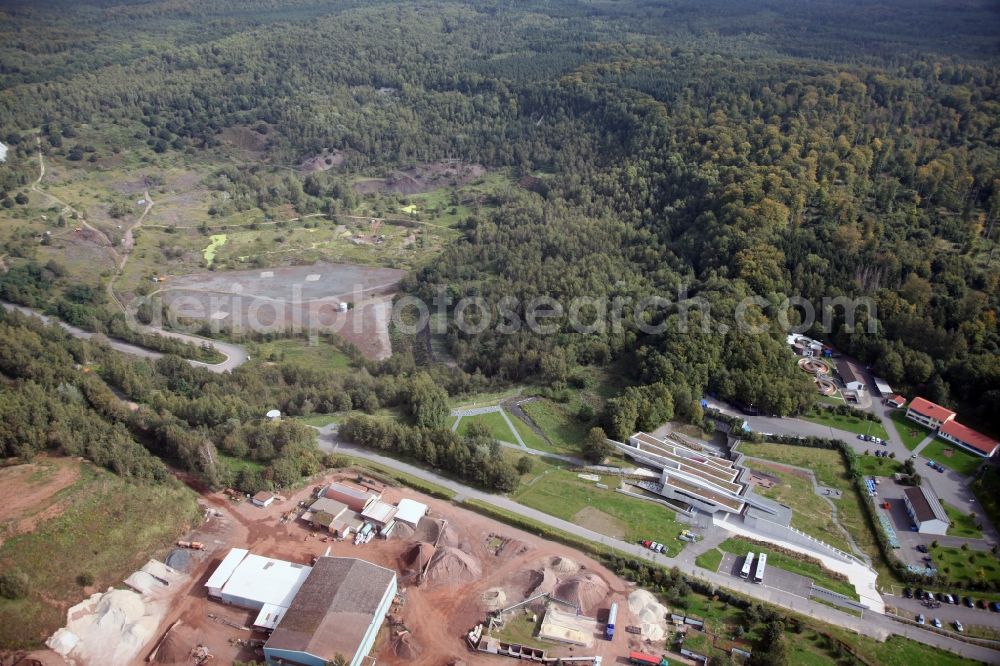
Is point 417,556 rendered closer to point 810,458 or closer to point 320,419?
point 320,419

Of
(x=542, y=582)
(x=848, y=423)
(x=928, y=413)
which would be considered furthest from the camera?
(x=848, y=423)

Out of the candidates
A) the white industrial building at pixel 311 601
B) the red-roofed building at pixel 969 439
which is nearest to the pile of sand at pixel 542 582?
the white industrial building at pixel 311 601

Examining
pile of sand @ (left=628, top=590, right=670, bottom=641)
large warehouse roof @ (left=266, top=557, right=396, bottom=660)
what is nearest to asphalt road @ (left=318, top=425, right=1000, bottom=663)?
pile of sand @ (left=628, top=590, right=670, bottom=641)

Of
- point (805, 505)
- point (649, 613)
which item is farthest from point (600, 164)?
point (649, 613)

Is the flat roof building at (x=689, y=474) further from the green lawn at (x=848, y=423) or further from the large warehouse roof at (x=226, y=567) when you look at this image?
the large warehouse roof at (x=226, y=567)

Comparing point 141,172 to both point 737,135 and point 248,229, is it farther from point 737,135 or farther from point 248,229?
point 737,135

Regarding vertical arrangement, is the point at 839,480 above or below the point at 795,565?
below

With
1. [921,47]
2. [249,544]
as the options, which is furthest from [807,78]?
[249,544]
